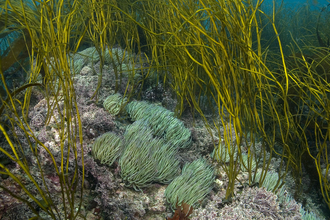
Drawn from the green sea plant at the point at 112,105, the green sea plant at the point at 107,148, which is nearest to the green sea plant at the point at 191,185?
the green sea plant at the point at 107,148

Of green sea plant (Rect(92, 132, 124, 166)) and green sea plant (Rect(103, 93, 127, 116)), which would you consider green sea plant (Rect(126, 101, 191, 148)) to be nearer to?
green sea plant (Rect(103, 93, 127, 116))

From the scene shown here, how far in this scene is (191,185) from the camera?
7.97ft

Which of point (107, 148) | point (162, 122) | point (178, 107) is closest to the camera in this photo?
point (107, 148)

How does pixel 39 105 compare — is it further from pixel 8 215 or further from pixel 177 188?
pixel 177 188

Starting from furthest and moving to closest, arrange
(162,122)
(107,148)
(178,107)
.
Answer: (178,107) → (162,122) → (107,148)

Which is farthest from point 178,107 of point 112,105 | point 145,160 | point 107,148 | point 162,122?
point 107,148

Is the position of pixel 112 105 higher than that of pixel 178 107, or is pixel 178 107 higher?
pixel 178 107

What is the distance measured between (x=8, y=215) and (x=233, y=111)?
217 cm

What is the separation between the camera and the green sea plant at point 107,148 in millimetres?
2357

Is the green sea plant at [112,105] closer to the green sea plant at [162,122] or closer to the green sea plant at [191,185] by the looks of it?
the green sea plant at [162,122]

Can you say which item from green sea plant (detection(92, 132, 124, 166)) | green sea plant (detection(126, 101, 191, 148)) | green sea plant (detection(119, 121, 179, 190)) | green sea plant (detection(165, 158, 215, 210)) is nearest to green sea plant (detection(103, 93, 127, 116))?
green sea plant (detection(126, 101, 191, 148))

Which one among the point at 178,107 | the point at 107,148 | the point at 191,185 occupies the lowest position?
the point at 191,185

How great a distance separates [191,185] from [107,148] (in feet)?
3.70

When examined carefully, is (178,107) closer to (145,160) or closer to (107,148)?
(145,160)
